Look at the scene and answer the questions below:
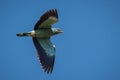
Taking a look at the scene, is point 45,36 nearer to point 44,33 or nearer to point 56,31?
point 44,33

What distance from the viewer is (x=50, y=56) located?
123ft

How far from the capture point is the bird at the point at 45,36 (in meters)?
36.6

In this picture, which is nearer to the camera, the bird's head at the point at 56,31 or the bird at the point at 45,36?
the bird at the point at 45,36

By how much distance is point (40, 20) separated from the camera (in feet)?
120

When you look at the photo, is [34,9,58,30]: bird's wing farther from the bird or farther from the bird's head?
the bird's head

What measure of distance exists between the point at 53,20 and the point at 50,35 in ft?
3.14

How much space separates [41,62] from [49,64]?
36 cm

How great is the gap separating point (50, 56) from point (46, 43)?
849mm

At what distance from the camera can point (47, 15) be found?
120 ft

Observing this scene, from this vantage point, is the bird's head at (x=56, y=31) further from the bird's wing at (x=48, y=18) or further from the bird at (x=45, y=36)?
the bird's wing at (x=48, y=18)

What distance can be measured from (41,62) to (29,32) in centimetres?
138

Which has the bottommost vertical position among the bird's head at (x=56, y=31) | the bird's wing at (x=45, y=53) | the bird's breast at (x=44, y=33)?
the bird's wing at (x=45, y=53)

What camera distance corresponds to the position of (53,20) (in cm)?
3684

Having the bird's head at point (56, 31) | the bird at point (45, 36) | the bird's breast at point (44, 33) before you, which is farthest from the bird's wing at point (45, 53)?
the bird's head at point (56, 31)
